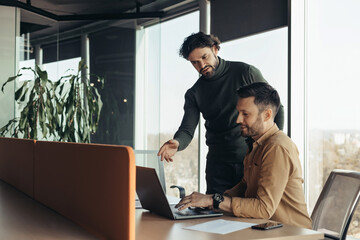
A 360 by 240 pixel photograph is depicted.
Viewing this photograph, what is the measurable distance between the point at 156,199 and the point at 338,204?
0.92m

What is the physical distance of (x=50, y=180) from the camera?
6.94ft

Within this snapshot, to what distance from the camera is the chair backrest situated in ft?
7.21

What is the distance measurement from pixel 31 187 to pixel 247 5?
313cm

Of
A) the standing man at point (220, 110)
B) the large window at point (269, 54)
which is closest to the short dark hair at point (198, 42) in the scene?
the standing man at point (220, 110)

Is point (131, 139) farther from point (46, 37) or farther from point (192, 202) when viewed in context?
point (192, 202)

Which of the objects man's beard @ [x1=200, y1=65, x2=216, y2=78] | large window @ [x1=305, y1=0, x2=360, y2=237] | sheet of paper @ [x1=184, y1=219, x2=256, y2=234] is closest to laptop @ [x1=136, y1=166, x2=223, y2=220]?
sheet of paper @ [x1=184, y1=219, x2=256, y2=234]

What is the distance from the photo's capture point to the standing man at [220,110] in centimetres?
308

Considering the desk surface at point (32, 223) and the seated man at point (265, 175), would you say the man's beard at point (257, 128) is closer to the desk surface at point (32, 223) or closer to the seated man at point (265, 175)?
the seated man at point (265, 175)

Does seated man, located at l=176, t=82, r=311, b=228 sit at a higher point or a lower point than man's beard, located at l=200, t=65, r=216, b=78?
lower

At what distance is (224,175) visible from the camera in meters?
3.15

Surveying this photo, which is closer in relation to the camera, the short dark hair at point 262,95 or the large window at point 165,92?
the short dark hair at point 262,95

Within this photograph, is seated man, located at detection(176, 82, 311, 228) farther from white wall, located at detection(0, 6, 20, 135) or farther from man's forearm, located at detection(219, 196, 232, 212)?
white wall, located at detection(0, 6, 20, 135)

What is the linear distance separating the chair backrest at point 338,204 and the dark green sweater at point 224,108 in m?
0.82

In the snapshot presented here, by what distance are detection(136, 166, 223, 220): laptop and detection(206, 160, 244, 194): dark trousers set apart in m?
0.94
